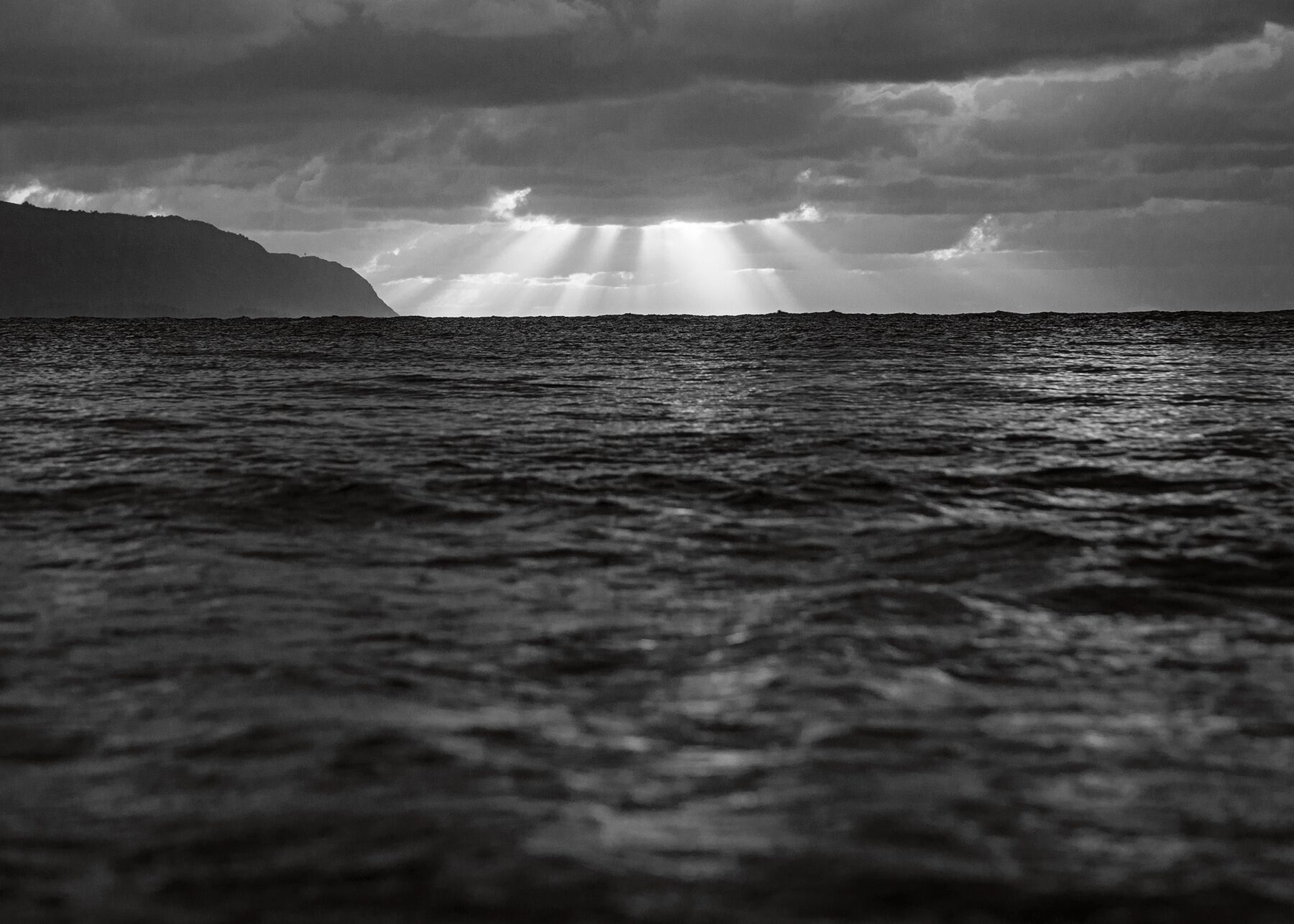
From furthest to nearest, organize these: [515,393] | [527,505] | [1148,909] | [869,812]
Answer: [515,393]
[527,505]
[869,812]
[1148,909]

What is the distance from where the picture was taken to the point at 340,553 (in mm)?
11570

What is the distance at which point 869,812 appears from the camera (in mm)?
5809

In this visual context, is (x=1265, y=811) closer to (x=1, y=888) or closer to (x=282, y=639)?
(x=1, y=888)

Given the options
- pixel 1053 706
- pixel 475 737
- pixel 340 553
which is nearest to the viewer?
pixel 475 737

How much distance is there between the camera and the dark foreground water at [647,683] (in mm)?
5230

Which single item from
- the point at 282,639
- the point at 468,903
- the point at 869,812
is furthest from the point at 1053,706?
the point at 282,639

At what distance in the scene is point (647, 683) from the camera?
768cm

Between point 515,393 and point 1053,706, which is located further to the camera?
point 515,393

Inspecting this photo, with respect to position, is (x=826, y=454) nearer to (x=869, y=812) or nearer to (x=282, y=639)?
(x=282, y=639)

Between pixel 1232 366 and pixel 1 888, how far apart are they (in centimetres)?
4213

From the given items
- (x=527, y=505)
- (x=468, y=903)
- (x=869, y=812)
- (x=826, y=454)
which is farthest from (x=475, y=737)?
(x=826, y=454)

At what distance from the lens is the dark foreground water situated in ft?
17.2

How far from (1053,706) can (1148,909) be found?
2348 mm

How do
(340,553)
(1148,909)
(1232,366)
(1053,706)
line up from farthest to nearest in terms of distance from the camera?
1. (1232,366)
2. (340,553)
3. (1053,706)
4. (1148,909)
